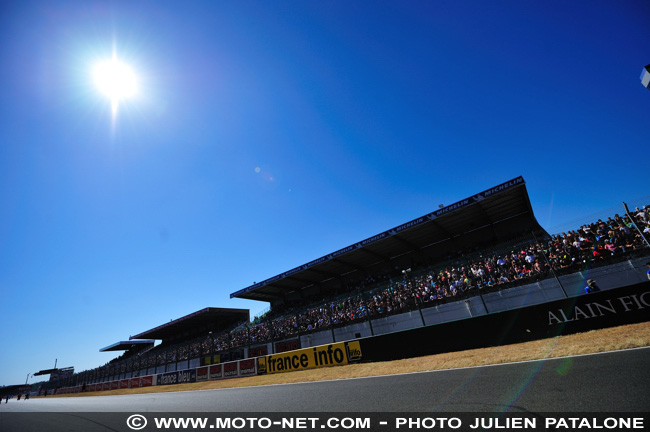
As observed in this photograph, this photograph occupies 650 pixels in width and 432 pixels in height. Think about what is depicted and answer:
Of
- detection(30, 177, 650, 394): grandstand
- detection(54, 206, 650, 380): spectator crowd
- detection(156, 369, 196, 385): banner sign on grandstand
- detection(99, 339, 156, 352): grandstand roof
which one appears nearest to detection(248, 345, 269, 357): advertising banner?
detection(30, 177, 650, 394): grandstand

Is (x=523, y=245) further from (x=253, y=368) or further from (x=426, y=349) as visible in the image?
(x=253, y=368)

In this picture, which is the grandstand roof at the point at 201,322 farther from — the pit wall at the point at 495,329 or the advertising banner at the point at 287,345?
the pit wall at the point at 495,329

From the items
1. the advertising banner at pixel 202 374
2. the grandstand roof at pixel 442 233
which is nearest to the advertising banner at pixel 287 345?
the advertising banner at pixel 202 374

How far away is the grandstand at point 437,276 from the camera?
12.8 meters

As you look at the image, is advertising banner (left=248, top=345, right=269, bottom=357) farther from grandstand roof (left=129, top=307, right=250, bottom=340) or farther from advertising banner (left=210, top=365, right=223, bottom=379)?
grandstand roof (left=129, top=307, right=250, bottom=340)

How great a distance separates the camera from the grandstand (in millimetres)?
12781

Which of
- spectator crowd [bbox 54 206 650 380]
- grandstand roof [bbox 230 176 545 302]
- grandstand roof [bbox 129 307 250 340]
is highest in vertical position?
grandstand roof [bbox 230 176 545 302]

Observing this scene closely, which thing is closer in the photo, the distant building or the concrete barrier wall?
the distant building

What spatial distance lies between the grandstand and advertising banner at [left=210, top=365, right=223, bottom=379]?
4.26 metres

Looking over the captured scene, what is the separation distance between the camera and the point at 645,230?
1088 centimetres

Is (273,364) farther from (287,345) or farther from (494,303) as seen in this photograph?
(494,303)

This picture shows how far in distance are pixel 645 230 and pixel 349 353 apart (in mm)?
13586

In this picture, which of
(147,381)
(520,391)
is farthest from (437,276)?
(147,381)

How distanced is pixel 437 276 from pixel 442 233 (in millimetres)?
9617
